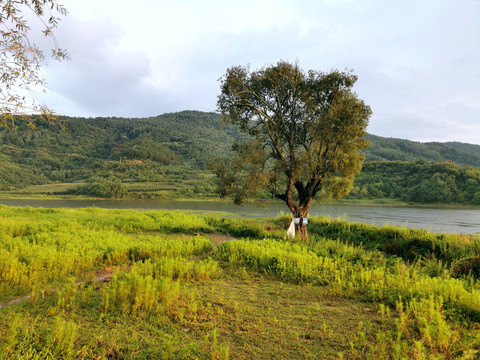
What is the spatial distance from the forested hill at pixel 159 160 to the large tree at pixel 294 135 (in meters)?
58.5

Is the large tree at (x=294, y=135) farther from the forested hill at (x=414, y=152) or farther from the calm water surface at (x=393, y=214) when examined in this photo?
the forested hill at (x=414, y=152)

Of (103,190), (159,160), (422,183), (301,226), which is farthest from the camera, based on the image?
(159,160)

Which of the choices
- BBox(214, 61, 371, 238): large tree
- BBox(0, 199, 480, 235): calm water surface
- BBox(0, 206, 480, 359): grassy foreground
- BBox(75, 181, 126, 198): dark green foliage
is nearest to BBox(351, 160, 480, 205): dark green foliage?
BBox(0, 199, 480, 235): calm water surface

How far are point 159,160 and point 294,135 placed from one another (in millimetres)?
135785

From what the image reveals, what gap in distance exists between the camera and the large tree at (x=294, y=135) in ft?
44.2

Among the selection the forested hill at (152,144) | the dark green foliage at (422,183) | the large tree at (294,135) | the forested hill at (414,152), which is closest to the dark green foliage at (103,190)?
the forested hill at (152,144)

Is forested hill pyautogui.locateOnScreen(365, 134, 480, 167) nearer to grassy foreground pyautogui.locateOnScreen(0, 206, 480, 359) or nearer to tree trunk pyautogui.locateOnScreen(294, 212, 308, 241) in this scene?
tree trunk pyautogui.locateOnScreen(294, 212, 308, 241)

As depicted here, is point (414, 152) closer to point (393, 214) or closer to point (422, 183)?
point (422, 183)

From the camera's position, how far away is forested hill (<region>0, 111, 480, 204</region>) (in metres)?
68.4

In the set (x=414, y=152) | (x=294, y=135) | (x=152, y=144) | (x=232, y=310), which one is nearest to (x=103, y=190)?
(x=152, y=144)

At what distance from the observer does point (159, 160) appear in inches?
5645

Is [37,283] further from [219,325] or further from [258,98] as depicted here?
[258,98]

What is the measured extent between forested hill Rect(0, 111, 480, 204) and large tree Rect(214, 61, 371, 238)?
5852 centimetres

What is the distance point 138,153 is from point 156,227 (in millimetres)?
133756
